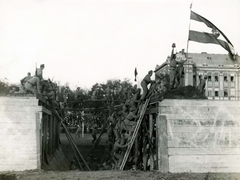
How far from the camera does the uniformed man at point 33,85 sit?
41.4 ft

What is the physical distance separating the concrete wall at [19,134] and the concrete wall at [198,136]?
13.3 feet

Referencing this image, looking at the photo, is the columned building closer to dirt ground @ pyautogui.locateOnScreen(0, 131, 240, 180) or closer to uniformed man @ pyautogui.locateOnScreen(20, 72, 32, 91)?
uniformed man @ pyautogui.locateOnScreen(20, 72, 32, 91)

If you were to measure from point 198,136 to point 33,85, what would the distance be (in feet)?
20.7

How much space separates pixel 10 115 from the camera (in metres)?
10.9

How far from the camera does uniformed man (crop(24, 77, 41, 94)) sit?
12604 millimetres

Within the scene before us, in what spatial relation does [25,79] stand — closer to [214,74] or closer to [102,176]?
[102,176]

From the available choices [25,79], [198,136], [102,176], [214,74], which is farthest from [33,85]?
[214,74]

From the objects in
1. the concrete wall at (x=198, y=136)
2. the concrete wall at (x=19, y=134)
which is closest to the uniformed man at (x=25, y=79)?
the concrete wall at (x=19, y=134)

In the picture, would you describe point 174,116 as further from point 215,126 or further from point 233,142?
point 233,142

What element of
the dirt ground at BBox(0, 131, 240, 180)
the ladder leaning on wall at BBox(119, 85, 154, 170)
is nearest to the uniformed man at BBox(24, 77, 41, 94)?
the dirt ground at BBox(0, 131, 240, 180)

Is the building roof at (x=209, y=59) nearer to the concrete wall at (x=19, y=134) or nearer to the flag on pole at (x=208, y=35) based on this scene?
the flag on pole at (x=208, y=35)

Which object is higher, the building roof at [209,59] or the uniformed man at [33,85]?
the building roof at [209,59]

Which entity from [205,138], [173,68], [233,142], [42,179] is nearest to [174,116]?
[205,138]

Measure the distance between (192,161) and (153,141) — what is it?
2374 mm
